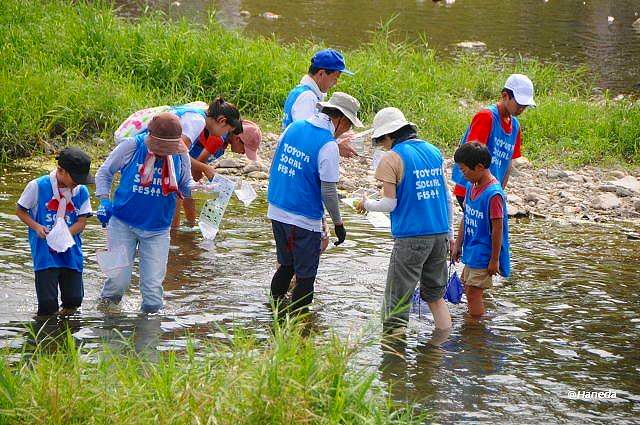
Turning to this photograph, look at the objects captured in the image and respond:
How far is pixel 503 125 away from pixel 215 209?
254 centimetres

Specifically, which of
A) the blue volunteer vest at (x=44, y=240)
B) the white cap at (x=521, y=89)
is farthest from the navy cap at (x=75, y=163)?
the white cap at (x=521, y=89)

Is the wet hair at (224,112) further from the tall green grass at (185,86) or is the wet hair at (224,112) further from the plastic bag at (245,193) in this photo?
the tall green grass at (185,86)

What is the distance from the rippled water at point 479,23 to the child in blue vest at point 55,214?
12.0 meters

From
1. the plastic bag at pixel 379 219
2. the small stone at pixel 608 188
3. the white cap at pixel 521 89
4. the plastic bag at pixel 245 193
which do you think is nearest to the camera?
the plastic bag at pixel 379 219

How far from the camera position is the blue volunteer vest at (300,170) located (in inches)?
281

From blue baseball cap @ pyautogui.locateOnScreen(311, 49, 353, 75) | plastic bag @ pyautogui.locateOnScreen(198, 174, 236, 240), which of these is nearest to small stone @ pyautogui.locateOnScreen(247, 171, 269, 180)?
plastic bag @ pyautogui.locateOnScreen(198, 174, 236, 240)

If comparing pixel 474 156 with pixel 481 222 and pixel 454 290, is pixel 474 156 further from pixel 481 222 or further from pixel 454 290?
pixel 454 290

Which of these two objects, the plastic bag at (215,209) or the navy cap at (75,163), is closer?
the navy cap at (75,163)

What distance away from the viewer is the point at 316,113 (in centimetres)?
741

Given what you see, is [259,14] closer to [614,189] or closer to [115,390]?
[614,189]

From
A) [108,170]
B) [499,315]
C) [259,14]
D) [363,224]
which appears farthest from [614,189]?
[259,14]

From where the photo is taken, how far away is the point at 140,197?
698cm

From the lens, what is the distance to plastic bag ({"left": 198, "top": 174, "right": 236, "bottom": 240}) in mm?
8914

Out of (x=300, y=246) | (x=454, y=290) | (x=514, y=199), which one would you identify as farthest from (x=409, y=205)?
(x=514, y=199)
